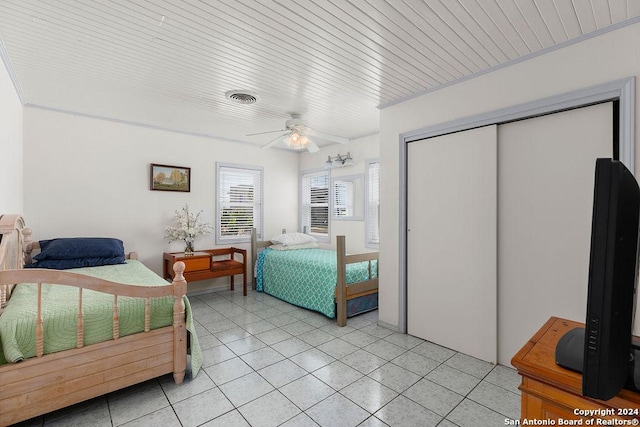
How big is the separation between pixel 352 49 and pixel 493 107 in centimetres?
130

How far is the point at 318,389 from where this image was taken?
220 centimetres

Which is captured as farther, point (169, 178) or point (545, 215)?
point (169, 178)

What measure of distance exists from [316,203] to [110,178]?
319 centimetres

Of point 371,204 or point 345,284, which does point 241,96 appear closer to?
point 345,284

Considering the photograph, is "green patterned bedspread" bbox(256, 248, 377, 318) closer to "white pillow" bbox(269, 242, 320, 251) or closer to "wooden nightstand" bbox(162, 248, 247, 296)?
"white pillow" bbox(269, 242, 320, 251)

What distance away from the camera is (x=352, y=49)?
2.27 m

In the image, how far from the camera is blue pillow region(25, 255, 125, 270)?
10.3 feet

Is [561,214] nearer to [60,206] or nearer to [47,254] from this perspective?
[47,254]

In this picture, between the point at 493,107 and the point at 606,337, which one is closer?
the point at 606,337

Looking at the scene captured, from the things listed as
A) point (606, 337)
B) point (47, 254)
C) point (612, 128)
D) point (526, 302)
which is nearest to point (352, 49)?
point (612, 128)

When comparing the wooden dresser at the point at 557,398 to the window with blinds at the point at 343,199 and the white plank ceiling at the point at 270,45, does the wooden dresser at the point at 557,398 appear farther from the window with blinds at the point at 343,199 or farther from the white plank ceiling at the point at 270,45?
the window with blinds at the point at 343,199

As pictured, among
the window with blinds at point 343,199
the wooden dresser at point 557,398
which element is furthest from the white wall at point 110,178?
the wooden dresser at point 557,398

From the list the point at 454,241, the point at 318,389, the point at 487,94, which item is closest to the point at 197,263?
the point at 318,389

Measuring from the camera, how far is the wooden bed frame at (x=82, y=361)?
171 cm
